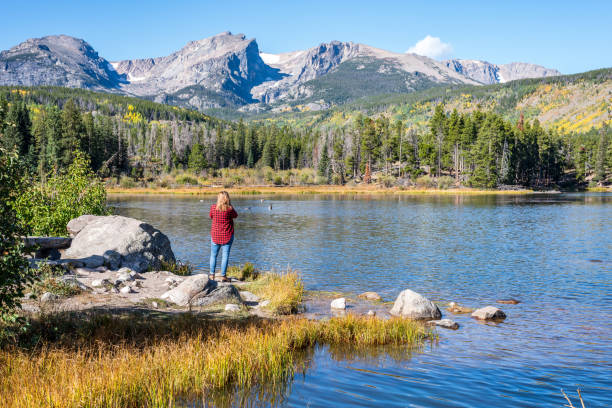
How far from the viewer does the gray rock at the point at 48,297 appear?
11973mm

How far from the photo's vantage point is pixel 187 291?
1391 centimetres

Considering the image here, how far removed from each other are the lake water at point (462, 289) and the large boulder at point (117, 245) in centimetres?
424

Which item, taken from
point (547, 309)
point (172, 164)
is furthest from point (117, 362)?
point (172, 164)

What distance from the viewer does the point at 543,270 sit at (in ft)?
80.6

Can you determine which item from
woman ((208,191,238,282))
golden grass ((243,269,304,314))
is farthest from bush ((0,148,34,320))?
woman ((208,191,238,282))

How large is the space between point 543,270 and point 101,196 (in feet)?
84.9

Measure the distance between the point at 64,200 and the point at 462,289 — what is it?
68.9ft

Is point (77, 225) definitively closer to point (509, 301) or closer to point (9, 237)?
point (9, 237)

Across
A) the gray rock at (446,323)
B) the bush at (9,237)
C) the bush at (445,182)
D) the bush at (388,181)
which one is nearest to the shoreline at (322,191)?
the bush at (388,181)

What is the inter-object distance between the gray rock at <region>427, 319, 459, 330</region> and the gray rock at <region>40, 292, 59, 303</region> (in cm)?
1139

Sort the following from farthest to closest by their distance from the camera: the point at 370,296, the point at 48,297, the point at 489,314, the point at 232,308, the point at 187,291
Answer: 1. the point at 370,296
2. the point at 489,314
3. the point at 187,291
4. the point at 232,308
5. the point at 48,297

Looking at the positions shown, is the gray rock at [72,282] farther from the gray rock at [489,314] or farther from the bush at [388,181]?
the bush at [388,181]

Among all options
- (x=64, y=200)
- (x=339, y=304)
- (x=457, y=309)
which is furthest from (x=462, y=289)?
(x=64, y=200)

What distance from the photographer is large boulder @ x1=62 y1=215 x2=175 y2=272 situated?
18375 mm
